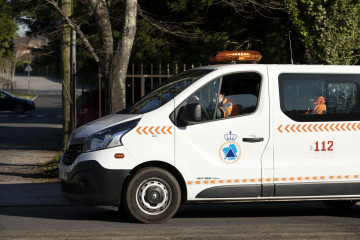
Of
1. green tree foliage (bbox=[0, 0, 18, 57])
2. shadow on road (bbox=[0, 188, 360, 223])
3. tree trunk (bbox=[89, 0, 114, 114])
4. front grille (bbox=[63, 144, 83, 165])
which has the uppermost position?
green tree foliage (bbox=[0, 0, 18, 57])

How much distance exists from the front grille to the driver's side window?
4.57 ft

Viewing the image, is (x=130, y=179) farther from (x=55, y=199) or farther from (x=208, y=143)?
(x=55, y=199)

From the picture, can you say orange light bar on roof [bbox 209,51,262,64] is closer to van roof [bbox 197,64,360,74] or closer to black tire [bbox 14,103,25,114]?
van roof [bbox 197,64,360,74]

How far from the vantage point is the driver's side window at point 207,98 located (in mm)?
8666

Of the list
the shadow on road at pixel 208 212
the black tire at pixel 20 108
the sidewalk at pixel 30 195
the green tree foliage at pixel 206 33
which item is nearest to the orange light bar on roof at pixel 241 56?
the shadow on road at pixel 208 212

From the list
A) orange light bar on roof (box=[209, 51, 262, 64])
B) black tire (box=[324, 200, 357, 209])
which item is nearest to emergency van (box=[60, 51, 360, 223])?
orange light bar on roof (box=[209, 51, 262, 64])

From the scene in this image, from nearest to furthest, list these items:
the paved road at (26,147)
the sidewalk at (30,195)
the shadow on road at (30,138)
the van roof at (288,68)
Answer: the van roof at (288,68) → the sidewalk at (30,195) → the paved road at (26,147) → the shadow on road at (30,138)

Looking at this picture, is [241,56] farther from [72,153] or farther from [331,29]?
[331,29]

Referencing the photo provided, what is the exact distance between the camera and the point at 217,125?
28.3 ft

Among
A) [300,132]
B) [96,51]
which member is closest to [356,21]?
[96,51]

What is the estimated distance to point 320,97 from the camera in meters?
8.98

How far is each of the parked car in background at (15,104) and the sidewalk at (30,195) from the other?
3037 cm

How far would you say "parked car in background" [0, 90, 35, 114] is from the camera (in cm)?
4253

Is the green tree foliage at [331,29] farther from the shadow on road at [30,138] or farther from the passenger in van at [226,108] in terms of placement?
the shadow on road at [30,138]
